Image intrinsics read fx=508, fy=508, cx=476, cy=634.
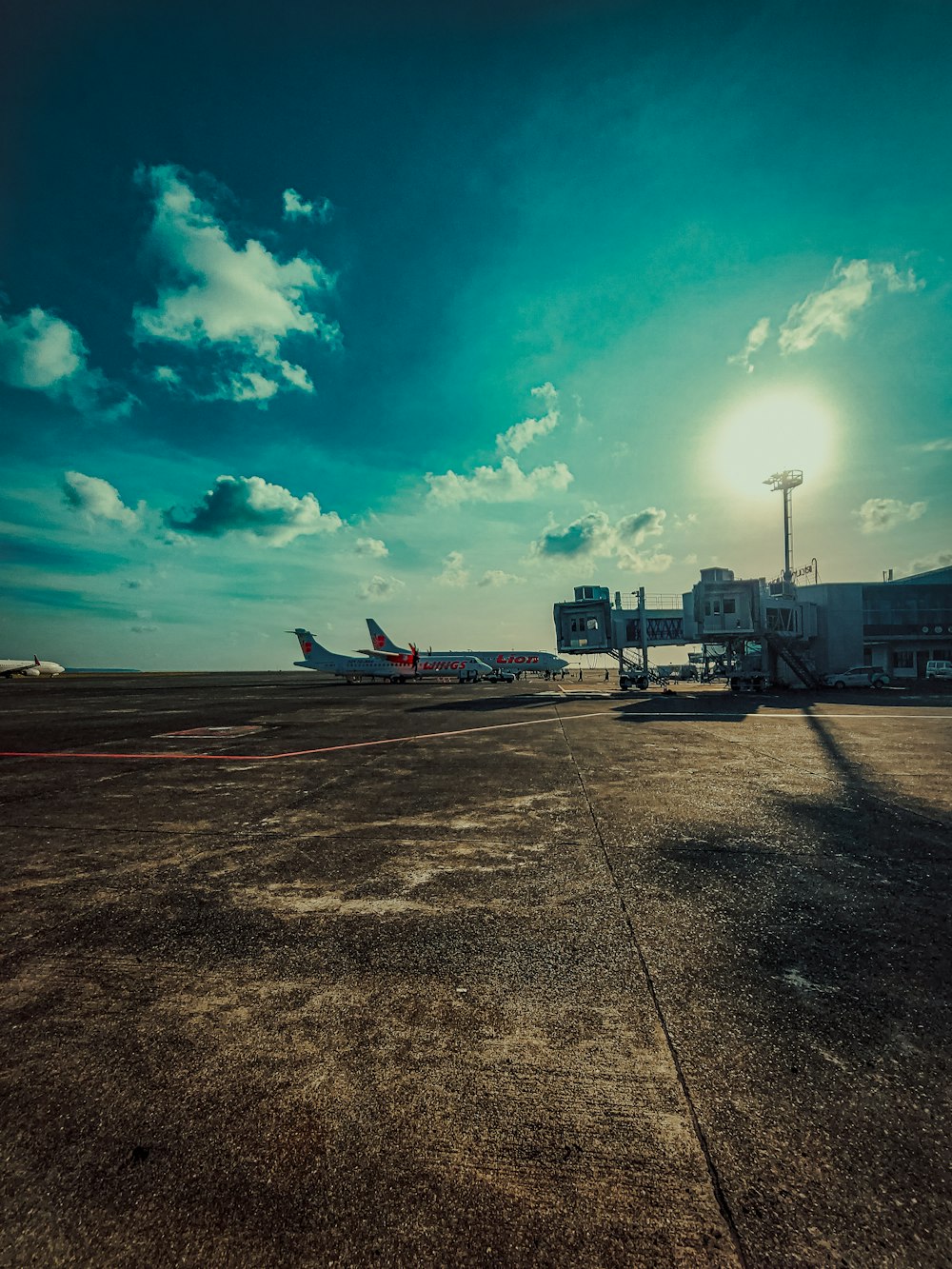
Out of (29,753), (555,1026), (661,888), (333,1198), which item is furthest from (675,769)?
(29,753)

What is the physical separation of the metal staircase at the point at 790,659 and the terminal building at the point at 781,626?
0.24 feet

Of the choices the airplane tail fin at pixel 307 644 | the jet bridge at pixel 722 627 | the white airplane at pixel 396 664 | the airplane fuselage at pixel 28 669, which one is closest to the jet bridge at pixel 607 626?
the jet bridge at pixel 722 627

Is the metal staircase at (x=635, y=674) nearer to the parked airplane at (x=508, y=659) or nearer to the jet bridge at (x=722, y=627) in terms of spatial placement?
the jet bridge at (x=722, y=627)

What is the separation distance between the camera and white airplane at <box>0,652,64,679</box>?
88.4 m

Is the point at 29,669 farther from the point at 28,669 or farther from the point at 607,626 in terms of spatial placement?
the point at 607,626

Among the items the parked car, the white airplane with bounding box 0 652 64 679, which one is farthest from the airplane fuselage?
the parked car

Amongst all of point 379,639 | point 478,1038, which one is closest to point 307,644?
point 379,639

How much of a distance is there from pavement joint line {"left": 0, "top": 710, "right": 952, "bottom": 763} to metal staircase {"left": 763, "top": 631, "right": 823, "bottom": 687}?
18516 mm

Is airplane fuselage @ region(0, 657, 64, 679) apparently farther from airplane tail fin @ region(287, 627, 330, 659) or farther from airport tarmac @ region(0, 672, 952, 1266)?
airport tarmac @ region(0, 672, 952, 1266)

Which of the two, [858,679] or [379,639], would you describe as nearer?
[858,679]

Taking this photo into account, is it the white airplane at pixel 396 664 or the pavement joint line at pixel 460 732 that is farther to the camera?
the white airplane at pixel 396 664

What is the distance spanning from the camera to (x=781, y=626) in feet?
135

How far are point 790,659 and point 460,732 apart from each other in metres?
34.4

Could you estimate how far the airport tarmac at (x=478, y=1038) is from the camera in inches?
73.9
